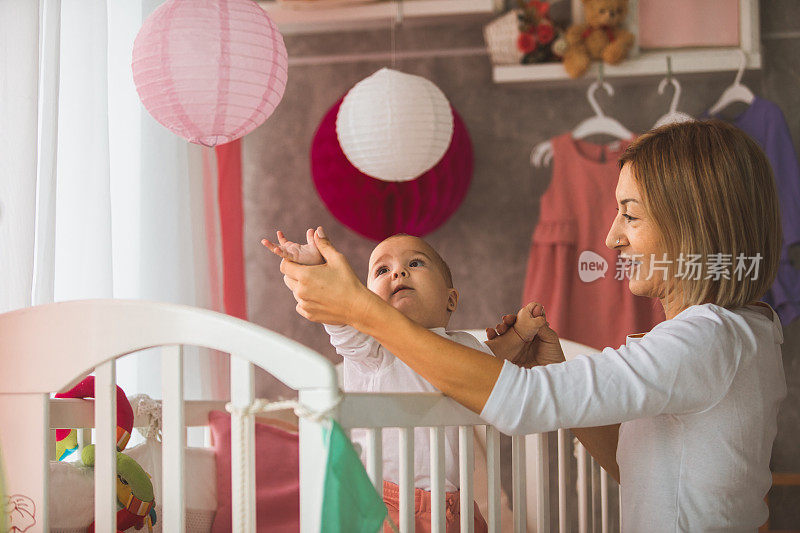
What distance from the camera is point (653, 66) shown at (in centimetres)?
235

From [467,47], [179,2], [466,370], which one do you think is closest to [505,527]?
[466,370]

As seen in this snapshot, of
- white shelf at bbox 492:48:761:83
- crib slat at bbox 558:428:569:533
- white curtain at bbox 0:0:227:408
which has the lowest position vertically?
crib slat at bbox 558:428:569:533

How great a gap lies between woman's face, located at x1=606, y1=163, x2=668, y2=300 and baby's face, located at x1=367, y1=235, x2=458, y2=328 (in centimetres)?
37

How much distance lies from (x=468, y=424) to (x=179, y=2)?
0.97m

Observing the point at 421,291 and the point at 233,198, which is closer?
the point at 421,291

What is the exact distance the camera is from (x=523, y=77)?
7.82ft

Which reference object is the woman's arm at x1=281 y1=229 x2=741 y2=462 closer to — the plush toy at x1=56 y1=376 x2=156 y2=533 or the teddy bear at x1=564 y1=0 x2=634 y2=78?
the plush toy at x1=56 y1=376 x2=156 y2=533

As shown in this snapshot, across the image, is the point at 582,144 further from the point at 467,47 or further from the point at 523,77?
the point at 467,47

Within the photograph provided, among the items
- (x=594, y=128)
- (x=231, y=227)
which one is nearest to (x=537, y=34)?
(x=594, y=128)

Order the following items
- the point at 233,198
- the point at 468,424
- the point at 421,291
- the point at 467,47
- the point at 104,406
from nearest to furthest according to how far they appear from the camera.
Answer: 1. the point at 104,406
2. the point at 468,424
3. the point at 421,291
4. the point at 233,198
5. the point at 467,47

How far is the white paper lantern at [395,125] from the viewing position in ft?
6.66

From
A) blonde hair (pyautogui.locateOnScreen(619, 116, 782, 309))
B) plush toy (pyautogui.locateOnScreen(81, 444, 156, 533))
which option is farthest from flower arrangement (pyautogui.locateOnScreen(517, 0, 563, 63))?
plush toy (pyautogui.locateOnScreen(81, 444, 156, 533))

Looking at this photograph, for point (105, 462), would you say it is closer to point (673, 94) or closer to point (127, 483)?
point (127, 483)

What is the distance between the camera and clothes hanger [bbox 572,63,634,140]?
2.38 meters
